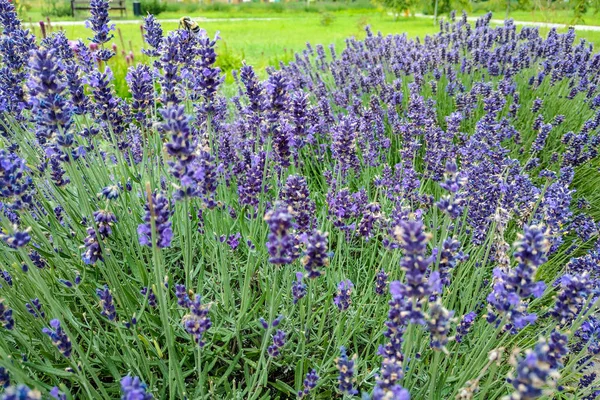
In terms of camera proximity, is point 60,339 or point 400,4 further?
point 400,4

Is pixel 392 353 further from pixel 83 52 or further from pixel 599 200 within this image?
pixel 599 200

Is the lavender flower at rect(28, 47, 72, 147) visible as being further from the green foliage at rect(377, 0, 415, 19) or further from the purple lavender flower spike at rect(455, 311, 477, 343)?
the green foliage at rect(377, 0, 415, 19)

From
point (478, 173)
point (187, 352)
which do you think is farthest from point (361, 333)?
point (478, 173)

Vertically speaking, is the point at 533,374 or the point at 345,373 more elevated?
the point at 533,374

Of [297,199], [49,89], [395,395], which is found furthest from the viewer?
[297,199]

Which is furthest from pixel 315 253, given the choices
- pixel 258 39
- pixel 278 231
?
pixel 258 39

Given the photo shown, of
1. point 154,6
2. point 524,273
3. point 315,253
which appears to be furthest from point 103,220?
point 154,6

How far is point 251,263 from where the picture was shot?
2.22 metres

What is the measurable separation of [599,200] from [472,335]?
230 cm

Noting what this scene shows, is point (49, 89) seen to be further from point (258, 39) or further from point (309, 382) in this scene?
point (258, 39)

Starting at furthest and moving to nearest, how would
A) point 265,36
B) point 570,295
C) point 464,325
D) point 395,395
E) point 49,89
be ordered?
point 265,36
point 464,325
point 49,89
point 570,295
point 395,395

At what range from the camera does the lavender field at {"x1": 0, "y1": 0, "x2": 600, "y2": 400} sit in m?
1.46

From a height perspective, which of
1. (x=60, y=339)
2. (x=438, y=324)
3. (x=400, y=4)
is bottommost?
(x=60, y=339)

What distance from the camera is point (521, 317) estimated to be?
1.36 metres
